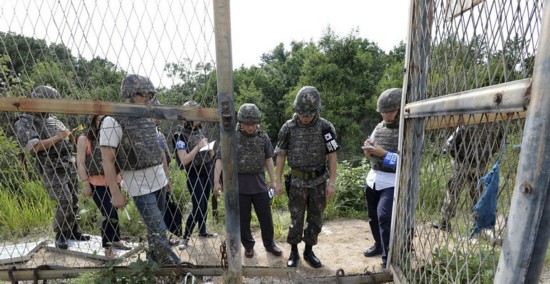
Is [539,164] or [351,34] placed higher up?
[351,34]

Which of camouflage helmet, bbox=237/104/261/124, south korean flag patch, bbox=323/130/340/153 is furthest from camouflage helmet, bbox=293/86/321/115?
camouflage helmet, bbox=237/104/261/124

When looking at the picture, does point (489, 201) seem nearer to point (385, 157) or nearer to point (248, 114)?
point (385, 157)

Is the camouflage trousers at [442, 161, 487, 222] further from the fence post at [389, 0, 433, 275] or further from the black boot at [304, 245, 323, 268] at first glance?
the black boot at [304, 245, 323, 268]

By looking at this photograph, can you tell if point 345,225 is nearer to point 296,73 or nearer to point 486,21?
point 486,21

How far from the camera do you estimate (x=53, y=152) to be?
3.33m

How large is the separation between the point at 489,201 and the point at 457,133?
570 millimetres

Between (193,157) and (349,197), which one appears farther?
(349,197)

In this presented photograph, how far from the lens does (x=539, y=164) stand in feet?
2.86

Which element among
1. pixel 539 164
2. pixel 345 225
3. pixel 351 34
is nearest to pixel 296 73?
pixel 351 34

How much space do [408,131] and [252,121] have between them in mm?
1619

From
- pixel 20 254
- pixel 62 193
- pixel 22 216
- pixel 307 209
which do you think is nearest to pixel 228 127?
pixel 307 209

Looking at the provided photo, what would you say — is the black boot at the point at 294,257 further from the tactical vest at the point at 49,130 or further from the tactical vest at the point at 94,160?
the tactical vest at the point at 49,130

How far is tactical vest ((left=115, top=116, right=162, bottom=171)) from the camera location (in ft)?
7.83

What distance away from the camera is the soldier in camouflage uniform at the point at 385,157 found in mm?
3020
